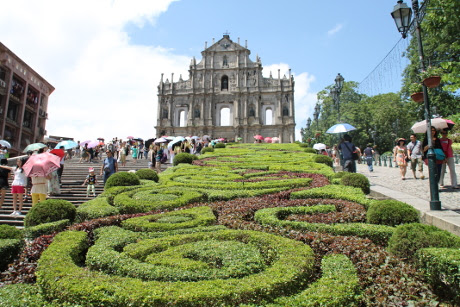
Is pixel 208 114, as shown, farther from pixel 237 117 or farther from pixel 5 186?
pixel 5 186

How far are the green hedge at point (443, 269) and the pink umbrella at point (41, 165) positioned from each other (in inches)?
297

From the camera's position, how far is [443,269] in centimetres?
321

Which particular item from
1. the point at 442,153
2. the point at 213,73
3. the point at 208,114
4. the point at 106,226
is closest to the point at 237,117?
the point at 208,114

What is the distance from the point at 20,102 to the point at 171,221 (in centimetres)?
3681

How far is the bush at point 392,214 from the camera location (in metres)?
4.98

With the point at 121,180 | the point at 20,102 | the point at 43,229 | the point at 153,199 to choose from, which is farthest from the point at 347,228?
the point at 20,102

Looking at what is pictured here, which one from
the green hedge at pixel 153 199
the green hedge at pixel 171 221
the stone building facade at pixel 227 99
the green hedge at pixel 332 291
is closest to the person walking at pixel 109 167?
the green hedge at pixel 153 199

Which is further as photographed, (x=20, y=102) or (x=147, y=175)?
(x=20, y=102)

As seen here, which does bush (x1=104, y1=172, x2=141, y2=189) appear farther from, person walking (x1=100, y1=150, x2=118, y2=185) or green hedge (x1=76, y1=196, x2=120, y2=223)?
person walking (x1=100, y1=150, x2=118, y2=185)

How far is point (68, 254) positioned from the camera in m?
4.05

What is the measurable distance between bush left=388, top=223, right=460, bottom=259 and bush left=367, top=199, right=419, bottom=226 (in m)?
0.92

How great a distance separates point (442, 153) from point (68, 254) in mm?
9034

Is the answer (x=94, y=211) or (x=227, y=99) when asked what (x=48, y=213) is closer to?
(x=94, y=211)

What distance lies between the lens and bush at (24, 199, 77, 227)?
19.2 feet
